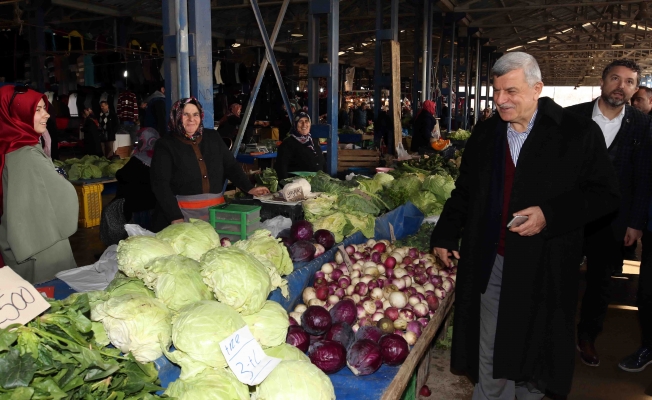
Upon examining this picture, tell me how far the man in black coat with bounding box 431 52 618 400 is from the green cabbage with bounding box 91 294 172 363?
4.95ft

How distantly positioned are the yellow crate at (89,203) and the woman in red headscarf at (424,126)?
592 cm

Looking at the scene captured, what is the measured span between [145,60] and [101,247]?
716 cm

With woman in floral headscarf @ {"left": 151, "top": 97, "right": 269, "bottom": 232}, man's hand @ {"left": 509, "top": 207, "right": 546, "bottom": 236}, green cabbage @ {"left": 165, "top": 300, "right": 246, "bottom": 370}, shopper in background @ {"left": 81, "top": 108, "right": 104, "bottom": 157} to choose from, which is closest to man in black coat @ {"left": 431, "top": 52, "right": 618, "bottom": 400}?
man's hand @ {"left": 509, "top": 207, "right": 546, "bottom": 236}

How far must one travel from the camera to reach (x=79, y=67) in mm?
12680

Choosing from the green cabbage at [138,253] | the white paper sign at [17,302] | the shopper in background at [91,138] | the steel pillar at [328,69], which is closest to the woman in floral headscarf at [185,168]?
the green cabbage at [138,253]

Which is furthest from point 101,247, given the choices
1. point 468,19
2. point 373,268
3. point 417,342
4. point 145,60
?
point 468,19

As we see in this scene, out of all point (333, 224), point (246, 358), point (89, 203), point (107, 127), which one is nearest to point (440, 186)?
point (333, 224)

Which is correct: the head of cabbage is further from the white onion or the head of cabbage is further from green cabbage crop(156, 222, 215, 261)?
the white onion

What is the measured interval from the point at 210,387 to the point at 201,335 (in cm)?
17

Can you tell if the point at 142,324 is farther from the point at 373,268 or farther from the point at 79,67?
the point at 79,67

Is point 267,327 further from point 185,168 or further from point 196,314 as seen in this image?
point 185,168

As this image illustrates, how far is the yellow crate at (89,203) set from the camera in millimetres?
7945

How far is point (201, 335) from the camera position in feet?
5.90

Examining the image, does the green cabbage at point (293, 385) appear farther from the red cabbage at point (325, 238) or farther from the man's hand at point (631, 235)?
the man's hand at point (631, 235)
